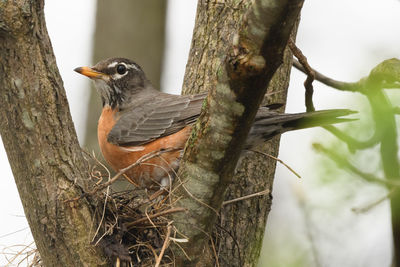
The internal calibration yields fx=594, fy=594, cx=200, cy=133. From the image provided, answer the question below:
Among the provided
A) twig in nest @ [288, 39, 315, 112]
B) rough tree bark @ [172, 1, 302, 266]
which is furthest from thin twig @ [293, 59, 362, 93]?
rough tree bark @ [172, 1, 302, 266]

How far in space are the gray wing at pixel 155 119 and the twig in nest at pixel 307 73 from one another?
0.99m

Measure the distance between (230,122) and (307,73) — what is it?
1.42 meters

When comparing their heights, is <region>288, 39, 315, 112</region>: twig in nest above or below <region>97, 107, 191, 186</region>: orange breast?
above

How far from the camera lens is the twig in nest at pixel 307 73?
471cm

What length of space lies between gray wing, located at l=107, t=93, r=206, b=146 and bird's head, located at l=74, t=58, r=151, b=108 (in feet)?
1.27

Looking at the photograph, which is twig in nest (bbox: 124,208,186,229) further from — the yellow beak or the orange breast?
the yellow beak

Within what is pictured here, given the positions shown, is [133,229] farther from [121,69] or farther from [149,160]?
[121,69]

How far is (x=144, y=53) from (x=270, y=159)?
11.9 feet

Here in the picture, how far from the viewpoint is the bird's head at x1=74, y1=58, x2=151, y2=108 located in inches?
269

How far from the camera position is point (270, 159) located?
5453 millimetres

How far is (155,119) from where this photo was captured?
20.1 ft

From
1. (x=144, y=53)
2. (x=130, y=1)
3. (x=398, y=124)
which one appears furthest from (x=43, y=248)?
(x=130, y=1)

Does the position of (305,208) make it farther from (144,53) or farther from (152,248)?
(144,53)

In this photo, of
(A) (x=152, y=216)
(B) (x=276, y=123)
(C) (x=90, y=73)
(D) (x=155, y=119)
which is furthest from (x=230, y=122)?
(C) (x=90, y=73)
